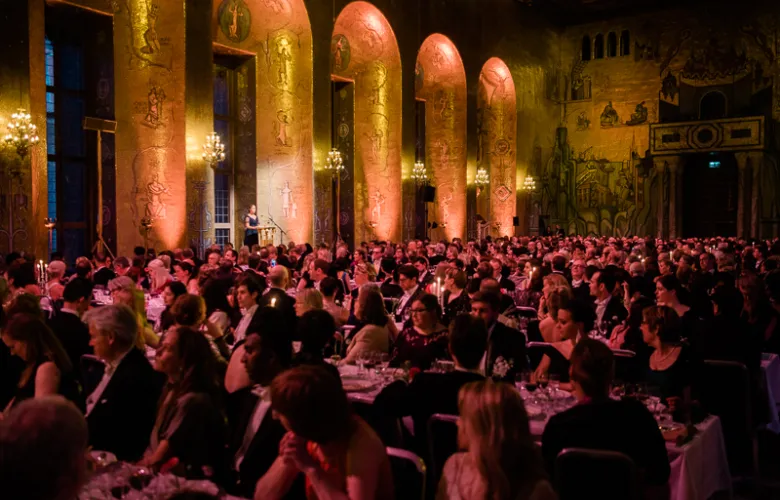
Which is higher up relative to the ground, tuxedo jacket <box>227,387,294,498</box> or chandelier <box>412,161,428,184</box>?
chandelier <box>412,161,428,184</box>

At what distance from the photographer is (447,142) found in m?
29.3

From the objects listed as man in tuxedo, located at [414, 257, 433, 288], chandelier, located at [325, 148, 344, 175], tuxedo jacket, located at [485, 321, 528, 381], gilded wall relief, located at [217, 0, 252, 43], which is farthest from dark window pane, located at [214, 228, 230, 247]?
tuxedo jacket, located at [485, 321, 528, 381]

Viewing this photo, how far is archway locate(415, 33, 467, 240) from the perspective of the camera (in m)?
29.1

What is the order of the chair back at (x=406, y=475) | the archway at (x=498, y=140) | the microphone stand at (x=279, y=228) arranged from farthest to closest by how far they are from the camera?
the archway at (x=498, y=140), the microphone stand at (x=279, y=228), the chair back at (x=406, y=475)

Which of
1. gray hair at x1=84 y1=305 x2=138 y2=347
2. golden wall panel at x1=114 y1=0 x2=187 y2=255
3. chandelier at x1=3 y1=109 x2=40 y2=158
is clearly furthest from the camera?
golden wall panel at x1=114 y1=0 x2=187 y2=255

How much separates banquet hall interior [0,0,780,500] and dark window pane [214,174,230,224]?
0.54 ft

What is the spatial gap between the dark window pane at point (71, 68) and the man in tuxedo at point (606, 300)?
14.4 m

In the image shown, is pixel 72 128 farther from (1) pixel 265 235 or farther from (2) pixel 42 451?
(2) pixel 42 451

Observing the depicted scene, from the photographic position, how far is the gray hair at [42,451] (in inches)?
75.6

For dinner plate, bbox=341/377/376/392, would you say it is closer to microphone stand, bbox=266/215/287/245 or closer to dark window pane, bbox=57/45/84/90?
dark window pane, bbox=57/45/84/90

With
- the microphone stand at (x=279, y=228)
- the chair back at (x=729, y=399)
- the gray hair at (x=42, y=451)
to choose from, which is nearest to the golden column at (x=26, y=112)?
the microphone stand at (x=279, y=228)

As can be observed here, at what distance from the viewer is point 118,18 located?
1669 cm

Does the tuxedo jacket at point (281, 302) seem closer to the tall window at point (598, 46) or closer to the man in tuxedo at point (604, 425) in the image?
the man in tuxedo at point (604, 425)

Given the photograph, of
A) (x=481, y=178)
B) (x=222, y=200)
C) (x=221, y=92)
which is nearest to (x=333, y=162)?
(x=222, y=200)
